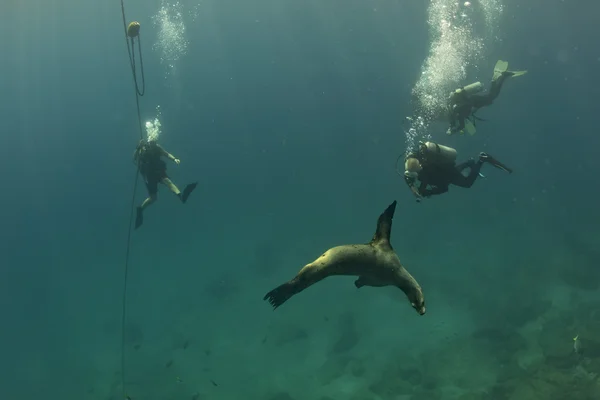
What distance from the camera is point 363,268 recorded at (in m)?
4.08

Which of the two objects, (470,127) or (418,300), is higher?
(418,300)

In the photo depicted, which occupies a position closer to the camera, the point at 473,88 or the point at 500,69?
the point at 473,88

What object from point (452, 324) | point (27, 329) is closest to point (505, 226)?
point (452, 324)

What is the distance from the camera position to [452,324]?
75.3 feet

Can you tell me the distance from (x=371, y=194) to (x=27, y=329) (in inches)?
1625

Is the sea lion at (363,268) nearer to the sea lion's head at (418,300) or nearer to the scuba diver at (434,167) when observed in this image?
the sea lion's head at (418,300)

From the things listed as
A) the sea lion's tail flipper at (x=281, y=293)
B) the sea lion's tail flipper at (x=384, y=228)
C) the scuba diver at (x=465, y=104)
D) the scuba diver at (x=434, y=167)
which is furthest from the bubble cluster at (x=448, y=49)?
the sea lion's tail flipper at (x=281, y=293)

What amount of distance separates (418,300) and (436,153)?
20.8ft

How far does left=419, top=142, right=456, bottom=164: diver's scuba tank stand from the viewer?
30.9 feet

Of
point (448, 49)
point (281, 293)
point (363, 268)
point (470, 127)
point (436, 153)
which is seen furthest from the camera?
point (448, 49)

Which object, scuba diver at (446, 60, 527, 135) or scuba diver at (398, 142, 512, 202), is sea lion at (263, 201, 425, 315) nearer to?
scuba diver at (398, 142, 512, 202)

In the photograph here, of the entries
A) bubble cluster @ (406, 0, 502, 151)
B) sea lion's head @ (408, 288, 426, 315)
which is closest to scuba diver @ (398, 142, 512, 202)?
sea lion's head @ (408, 288, 426, 315)

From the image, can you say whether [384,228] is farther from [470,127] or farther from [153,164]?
[153,164]

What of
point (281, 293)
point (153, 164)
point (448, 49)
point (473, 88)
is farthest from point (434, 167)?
point (448, 49)
